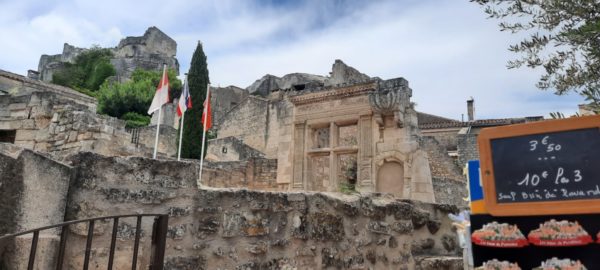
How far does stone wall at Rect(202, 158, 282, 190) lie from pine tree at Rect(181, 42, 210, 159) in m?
5.93

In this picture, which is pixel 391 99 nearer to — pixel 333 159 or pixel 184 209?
pixel 333 159

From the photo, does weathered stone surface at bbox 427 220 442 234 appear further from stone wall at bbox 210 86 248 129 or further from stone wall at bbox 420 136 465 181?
stone wall at bbox 210 86 248 129

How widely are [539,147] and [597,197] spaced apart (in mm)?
261

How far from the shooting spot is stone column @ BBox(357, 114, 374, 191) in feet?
33.2

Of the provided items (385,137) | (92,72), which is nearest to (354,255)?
(385,137)

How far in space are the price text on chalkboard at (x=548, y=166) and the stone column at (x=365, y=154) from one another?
8395 millimetres

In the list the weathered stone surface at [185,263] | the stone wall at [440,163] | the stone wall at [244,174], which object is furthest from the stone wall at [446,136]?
the weathered stone surface at [185,263]

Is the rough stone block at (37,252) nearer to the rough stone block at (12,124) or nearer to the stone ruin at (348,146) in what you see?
the rough stone block at (12,124)

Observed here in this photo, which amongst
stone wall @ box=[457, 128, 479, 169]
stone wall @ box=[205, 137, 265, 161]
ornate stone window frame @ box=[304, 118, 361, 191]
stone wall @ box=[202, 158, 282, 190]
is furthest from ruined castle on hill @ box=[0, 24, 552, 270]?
stone wall @ box=[457, 128, 479, 169]

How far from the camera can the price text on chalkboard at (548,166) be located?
157cm

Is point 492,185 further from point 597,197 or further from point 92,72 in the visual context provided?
point 92,72

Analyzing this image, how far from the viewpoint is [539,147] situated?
1688mm

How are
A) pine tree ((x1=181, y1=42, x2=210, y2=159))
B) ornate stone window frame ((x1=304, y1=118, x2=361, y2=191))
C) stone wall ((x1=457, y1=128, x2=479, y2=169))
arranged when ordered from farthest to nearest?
1. stone wall ((x1=457, y1=128, x2=479, y2=169))
2. pine tree ((x1=181, y1=42, x2=210, y2=159))
3. ornate stone window frame ((x1=304, y1=118, x2=361, y2=191))

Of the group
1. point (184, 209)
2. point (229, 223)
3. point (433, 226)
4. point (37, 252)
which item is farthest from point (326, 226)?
point (37, 252)
